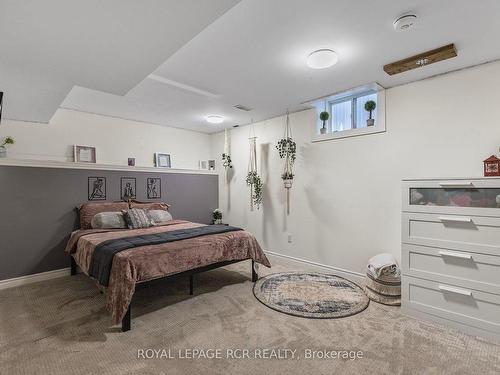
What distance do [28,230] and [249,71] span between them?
355cm

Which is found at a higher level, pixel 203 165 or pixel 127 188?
pixel 203 165

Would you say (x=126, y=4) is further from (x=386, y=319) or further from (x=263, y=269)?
(x=263, y=269)

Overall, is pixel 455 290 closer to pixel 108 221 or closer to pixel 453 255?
pixel 453 255

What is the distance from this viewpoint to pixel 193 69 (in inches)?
106

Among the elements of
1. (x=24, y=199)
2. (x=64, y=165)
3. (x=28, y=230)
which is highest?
(x=64, y=165)

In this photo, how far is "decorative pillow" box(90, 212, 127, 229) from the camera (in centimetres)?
369

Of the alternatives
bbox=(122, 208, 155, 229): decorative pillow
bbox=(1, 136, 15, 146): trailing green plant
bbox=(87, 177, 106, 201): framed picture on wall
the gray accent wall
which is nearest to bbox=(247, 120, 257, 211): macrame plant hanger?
bbox=(122, 208, 155, 229): decorative pillow

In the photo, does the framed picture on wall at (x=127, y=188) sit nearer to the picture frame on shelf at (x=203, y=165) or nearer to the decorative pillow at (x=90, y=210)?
the decorative pillow at (x=90, y=210)

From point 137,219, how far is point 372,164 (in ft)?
11.1

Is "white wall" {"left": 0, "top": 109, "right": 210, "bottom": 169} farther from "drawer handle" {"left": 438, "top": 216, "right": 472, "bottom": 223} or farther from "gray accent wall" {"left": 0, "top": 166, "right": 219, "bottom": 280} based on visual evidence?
"drawer handle" {"left": 438, "top": 216, "right": 472, "bottom": 223}

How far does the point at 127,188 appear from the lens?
14.6ft

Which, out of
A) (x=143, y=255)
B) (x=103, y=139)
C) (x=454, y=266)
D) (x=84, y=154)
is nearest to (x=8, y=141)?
(x=84, y=154)

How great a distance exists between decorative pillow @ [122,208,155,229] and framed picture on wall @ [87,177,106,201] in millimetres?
599

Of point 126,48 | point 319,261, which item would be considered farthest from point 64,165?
point 319,261
